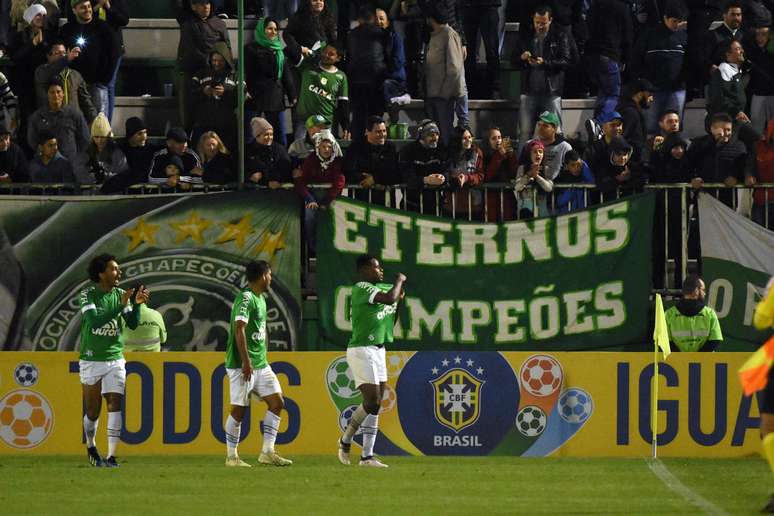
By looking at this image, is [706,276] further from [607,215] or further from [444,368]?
[444,368]

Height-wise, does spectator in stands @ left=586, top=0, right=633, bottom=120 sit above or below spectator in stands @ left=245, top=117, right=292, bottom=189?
above

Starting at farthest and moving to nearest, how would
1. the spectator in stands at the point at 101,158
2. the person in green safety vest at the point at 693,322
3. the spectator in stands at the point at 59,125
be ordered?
the spectator in stands at the point at 59,125 → the spectator in stands at the point at 101,158 → the person in green safety vest at the point at 693,322

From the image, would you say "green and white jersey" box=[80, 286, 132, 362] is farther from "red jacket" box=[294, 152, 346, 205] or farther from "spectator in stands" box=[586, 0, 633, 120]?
"spectator in stands" box=[586, 0, 633, 120]

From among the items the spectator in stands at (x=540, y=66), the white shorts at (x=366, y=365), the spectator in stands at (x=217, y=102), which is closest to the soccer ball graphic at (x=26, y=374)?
the white shorts at (x=366, y=365)

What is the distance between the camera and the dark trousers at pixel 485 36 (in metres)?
22.5

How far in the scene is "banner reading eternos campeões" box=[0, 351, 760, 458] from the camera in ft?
→ 60.4

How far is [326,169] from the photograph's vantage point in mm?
19172

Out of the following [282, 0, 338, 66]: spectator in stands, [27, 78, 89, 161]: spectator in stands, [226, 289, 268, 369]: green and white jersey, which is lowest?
[226, 289, 268, 369]: green and white jersey

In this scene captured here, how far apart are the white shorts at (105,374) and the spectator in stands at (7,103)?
6.15 meters

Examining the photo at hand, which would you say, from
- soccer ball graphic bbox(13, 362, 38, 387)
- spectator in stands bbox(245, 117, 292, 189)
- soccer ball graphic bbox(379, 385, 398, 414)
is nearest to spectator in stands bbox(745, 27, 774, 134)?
spectator in stands bbox(245, 117, 292, 189)

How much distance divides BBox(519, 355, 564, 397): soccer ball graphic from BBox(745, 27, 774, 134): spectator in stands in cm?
522

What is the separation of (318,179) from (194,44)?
3635mm

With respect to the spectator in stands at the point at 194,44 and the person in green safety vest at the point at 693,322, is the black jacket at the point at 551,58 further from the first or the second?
the person in green safety vest at the point at 693,322

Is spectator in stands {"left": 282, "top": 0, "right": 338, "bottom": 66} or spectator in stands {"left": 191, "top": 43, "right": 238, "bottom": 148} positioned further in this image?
spectator in stands {"left": 282, "top": 0, "right": 338, "bottom": 66}
